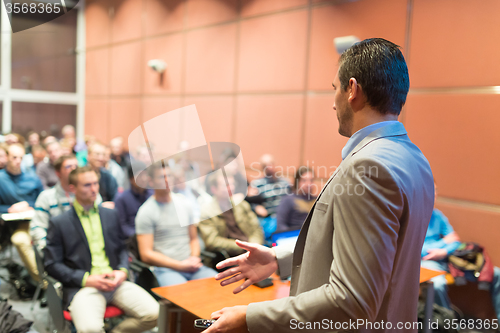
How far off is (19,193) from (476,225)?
4.15 m

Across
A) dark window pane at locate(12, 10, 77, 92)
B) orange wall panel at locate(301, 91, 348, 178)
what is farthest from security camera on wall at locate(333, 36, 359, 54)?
dark window pane at locate(12, 10, 77, 92)

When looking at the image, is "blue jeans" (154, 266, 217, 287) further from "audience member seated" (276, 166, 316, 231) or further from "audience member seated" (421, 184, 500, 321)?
"audience member seated" (421, 184, 500, 321)

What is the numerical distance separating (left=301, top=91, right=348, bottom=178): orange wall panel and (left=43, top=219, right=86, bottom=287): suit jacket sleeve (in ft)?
8.88

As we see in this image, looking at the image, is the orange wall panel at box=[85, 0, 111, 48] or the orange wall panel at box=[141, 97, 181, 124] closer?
the orange wall panel at box=[141, 97, 181, 124]

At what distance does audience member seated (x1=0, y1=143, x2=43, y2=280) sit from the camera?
11.1 ft

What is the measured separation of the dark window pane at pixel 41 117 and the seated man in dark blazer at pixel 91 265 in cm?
658

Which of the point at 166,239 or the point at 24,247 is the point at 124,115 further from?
the point at 166,239

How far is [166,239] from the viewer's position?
2.72 m

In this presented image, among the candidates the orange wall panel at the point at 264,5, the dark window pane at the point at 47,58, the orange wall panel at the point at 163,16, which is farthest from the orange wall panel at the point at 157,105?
the dark window pane at the point at 47,58

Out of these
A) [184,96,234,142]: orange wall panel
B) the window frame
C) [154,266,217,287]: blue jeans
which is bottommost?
[154,266,217,287]: blue jeans

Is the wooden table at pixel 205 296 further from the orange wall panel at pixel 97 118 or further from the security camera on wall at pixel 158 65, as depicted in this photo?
the orange wall panel at pixel 97 118

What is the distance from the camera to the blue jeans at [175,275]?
2.63m

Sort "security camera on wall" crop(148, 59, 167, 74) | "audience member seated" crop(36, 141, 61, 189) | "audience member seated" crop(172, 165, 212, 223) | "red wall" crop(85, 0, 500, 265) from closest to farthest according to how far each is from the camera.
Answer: "audience member seated" crop(172, 165, 212, 223) → "red wall" crop(85, 0, 500, 265) → "audience member seated" crop(36, 141, 61, 189) → "security camera on wall" crop(148, 59, 167, 74)

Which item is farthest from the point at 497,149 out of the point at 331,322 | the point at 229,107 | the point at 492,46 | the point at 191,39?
the point at 191,39
